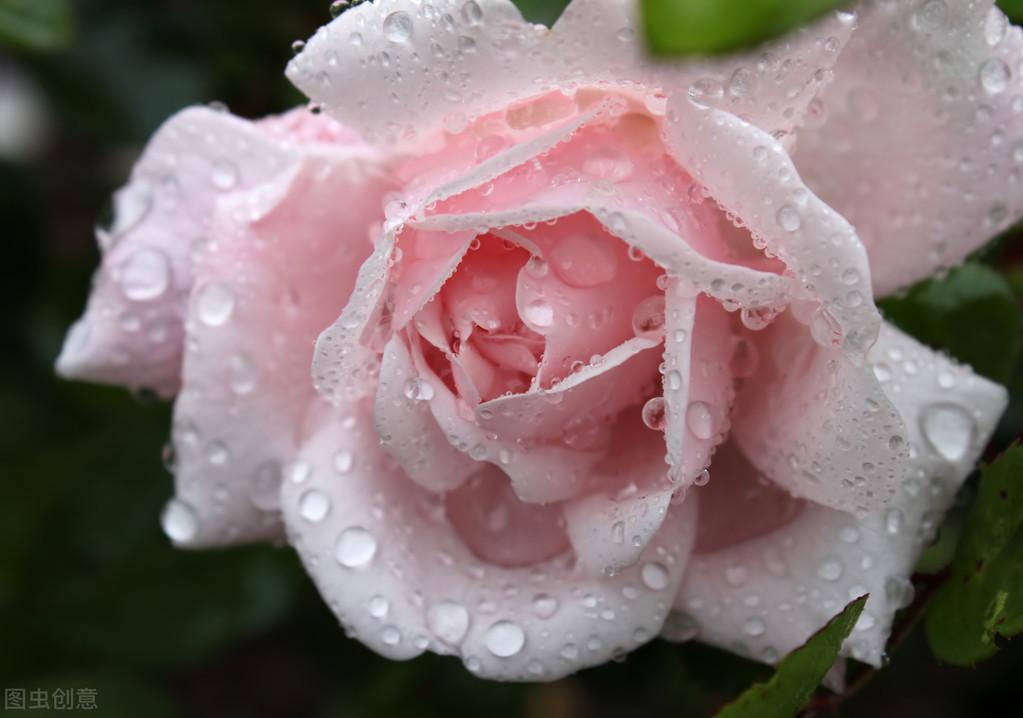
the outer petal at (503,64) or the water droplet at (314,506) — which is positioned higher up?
the outer petal at (503,64)

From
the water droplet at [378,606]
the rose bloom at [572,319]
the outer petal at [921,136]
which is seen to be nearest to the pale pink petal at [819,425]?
the rose bloom at [572,319]

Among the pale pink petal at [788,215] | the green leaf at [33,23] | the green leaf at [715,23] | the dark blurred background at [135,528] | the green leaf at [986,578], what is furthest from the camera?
the dark blurred background at [135,528]

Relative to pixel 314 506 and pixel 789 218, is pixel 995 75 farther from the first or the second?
pixel 314 506

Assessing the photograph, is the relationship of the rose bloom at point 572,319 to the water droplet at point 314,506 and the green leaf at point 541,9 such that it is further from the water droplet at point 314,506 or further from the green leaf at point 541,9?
the green leaf at point 541,9

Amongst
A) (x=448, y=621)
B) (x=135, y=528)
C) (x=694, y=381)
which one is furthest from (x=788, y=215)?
(x=135, y=528)

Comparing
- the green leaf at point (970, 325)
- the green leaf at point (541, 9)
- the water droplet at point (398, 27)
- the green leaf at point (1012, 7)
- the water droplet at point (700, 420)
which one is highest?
the green leaf at point (1012, 7)

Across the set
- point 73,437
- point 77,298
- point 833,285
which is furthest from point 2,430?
point 833,285

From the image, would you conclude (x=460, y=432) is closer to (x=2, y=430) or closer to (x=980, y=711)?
(x=2, y=430)

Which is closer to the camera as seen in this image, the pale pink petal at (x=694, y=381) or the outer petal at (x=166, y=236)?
the pale pink petal at (x=694, y=381)
